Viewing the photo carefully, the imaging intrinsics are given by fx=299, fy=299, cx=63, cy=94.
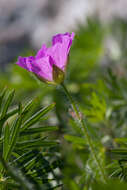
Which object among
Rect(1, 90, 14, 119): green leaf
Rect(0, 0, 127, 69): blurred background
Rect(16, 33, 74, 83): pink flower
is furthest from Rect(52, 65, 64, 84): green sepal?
Rect(0, 0, 127, 69): blurred background

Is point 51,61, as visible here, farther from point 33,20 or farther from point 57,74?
point 33,20

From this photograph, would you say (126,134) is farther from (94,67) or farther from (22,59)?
(94,67)

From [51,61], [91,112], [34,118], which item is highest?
[51,61]

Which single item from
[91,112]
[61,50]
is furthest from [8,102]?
[91,112]

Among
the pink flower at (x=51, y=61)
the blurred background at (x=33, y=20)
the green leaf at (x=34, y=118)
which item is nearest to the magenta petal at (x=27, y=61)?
the pink flower at (x=51, y=61)

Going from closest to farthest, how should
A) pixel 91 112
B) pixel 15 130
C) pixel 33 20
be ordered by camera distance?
pixel 15 130 → pixel 91 112 → pixel 33 20

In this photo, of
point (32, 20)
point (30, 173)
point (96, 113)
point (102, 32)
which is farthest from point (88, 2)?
point (30, 173)
